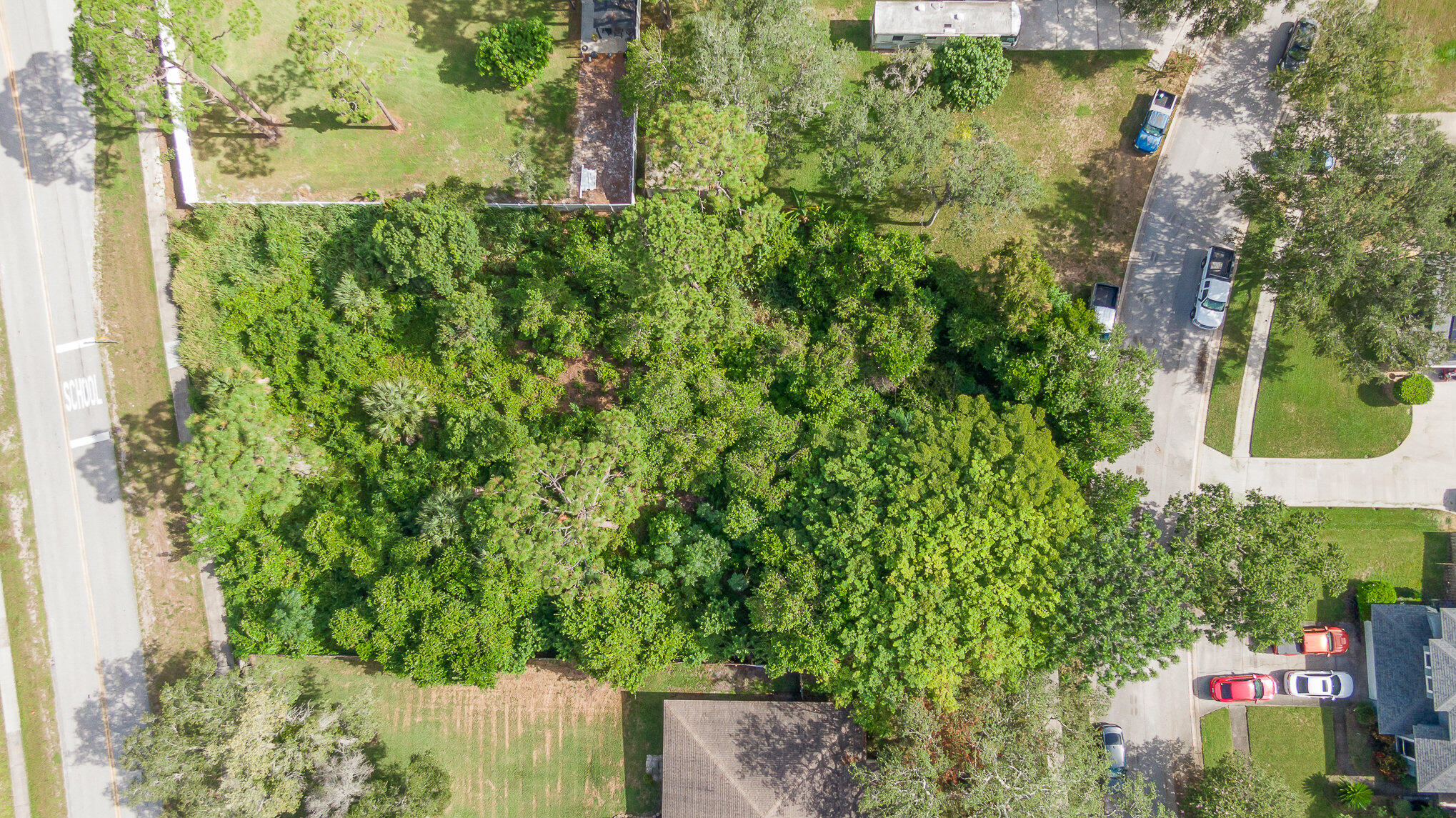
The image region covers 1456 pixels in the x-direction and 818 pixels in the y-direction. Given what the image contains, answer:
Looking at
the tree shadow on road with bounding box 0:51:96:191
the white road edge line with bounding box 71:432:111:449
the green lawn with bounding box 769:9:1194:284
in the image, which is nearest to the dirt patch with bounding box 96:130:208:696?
the white road edge line with bounding box 71:432:111:449

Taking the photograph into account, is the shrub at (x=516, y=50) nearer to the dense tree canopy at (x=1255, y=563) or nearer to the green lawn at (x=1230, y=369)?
the green lawn at (x=1230, y=369)

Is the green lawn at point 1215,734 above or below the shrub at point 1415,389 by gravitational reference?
below

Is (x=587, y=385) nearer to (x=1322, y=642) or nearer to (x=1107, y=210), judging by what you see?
(x=1107, y=210)

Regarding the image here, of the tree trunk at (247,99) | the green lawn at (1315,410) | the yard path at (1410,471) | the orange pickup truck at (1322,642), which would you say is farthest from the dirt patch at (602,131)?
the orange pickup truck at (1322,642)

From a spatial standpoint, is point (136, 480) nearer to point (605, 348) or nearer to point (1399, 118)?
point (605, 348)

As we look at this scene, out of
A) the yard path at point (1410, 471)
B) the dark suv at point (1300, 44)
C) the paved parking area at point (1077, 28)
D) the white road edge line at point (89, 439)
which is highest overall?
the paved parking area at point (1077, 28)

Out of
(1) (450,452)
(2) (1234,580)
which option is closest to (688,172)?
(1) (450,452)
